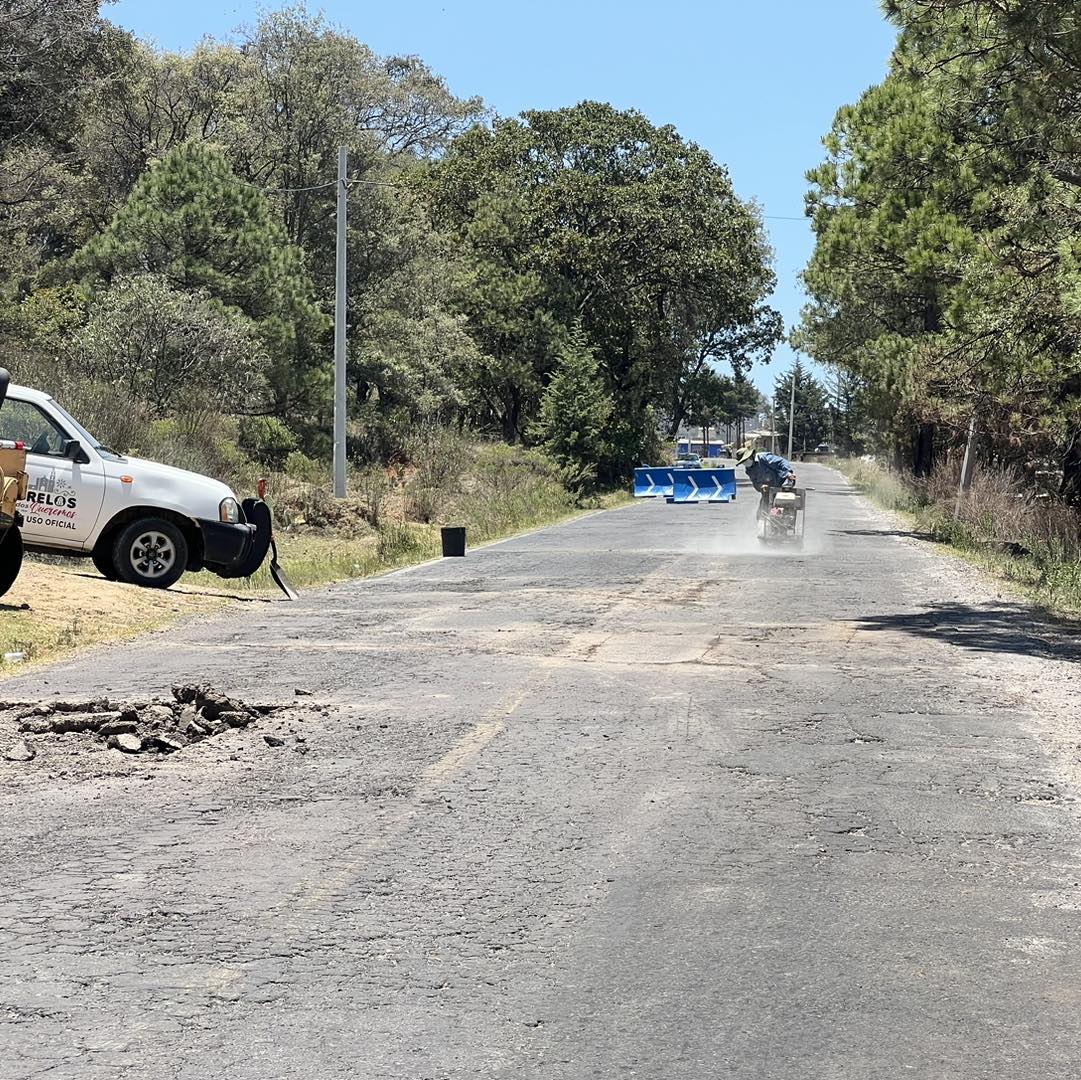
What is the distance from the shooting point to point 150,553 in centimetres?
1694

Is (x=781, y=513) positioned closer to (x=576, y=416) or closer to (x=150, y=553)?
(x=150, y=553)

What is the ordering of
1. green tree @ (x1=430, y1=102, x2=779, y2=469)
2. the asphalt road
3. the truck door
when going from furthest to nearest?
green tree @ (x1=430, y1=102, x2=779, y2=469) → the truck door → the asphalt road

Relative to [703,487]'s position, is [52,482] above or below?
above

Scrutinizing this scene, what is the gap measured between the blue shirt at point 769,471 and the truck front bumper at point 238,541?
Answer: 482 inches

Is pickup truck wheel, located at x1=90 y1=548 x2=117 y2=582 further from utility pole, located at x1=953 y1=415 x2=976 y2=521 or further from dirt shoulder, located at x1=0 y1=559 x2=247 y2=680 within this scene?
utility pole, located at x1=953 y1=415 x2=976 y2=521

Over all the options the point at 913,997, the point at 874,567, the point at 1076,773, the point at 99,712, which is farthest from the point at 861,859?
the point at 874,567

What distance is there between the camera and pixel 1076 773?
8102 mm

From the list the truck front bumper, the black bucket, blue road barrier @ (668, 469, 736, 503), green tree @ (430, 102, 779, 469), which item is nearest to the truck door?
the truck front bumper

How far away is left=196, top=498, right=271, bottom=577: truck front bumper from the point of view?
16.9 m

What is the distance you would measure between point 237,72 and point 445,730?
48770 mm

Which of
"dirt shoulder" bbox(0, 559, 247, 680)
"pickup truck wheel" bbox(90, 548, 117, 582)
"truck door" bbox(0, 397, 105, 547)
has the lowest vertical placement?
"dirt shoulder" bbox(0, 559, 247, 680)

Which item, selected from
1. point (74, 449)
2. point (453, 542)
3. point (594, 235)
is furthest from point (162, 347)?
point (594, 235)

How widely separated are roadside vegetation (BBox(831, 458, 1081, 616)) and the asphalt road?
26.4ft

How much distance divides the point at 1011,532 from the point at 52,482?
773 inches
